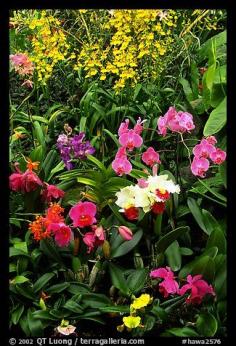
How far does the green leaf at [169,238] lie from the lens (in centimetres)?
204

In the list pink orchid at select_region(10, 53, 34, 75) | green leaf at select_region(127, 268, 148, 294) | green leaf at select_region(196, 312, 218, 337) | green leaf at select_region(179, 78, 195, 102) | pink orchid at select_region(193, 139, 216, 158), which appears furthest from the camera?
green leaf at select_region(179, 78, 195, 102)

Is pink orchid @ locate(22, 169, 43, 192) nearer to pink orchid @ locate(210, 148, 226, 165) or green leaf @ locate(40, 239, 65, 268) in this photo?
green leaf @ locate(40, 239, 65, 268)

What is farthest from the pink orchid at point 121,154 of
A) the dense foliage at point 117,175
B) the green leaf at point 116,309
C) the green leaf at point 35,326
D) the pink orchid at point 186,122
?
the green leaf at point 35,326

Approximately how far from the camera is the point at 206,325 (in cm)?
199

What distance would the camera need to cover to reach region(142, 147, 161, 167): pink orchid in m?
2.26

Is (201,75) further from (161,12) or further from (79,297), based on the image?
(79,297)

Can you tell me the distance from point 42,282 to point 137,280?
0.32 metres

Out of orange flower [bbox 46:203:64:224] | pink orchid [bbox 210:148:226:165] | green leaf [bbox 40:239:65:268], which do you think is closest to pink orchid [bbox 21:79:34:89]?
orange flower [bbox 46:203:64:224]

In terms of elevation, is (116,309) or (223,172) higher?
(223,172)

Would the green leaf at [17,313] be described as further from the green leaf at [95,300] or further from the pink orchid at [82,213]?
the pink orchid at [82,213]

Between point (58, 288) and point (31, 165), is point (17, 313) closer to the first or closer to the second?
point (58, 288)

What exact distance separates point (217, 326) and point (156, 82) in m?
1.09

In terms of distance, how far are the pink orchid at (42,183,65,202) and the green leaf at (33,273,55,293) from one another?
28 centimetres

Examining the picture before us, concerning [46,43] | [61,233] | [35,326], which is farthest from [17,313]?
[46,43]
